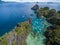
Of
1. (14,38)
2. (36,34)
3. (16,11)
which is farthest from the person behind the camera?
(16,11)

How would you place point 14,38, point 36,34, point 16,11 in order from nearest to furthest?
point 14,38 → point 36,34 → point 16,11

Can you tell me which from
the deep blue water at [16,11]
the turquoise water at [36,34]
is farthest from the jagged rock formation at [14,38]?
the deep blue water at [16,11]

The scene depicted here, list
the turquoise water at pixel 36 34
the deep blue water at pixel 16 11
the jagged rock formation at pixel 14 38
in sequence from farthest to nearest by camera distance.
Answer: the deep blue water at pixel 16 11
the turquoise water at pixel 36 34
the jagged rock formation at pixel 14 38

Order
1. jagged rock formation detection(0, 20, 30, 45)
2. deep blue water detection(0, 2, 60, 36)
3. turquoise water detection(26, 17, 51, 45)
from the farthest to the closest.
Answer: deep blue water detection(0, 2, 60, 36)
turquoise water detection(26, 17, 51, 45)
jagged rock formation detection(0, 20, 30, 45)

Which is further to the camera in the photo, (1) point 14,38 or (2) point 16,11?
(2) point 16,11

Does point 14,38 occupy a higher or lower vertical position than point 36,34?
higher

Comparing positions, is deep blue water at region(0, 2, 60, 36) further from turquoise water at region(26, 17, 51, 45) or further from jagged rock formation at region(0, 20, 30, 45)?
jagged rock formation at region(0, 20, 30, 45)

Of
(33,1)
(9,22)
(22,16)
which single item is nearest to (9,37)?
(9,22)

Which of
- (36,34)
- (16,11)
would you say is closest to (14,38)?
(36,34)

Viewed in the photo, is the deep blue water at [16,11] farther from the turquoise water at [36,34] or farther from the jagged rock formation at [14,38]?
the jagged rock formation at [14,38]

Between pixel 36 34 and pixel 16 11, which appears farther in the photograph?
pixel 16 11

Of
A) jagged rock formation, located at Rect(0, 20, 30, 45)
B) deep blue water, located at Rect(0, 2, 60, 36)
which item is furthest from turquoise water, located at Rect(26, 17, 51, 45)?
deep blue water, located at Rect(0, 2, 60, 36)

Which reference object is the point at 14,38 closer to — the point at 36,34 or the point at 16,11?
the point at 36,34
